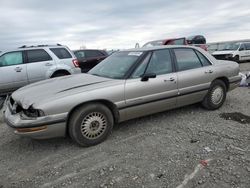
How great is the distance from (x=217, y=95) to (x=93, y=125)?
2.97 m

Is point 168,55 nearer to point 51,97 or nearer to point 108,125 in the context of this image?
point 108,125

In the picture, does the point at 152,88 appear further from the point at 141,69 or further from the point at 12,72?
the point at 12,72

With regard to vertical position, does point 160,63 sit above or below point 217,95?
above

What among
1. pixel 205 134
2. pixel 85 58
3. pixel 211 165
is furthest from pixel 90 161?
pixel 85 58

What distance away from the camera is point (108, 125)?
4.18m

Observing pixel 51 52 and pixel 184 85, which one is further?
pixel 51 52

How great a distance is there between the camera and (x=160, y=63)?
4.86 metres

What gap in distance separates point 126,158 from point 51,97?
1.39 metres

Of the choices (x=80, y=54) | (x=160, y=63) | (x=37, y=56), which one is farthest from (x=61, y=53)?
(x=160, y=63)

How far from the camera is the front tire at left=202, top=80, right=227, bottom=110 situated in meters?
5.50

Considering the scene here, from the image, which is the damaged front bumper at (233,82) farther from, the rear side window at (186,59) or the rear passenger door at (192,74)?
the rear side window at (186,59)

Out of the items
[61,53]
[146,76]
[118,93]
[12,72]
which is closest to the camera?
[118,93]

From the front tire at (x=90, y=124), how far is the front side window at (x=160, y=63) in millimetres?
1170

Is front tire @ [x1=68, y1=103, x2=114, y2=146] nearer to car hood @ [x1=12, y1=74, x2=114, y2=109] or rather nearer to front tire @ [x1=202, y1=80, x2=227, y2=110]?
car hood @ [x1=12, y1=74, x2=114, y2=109]
